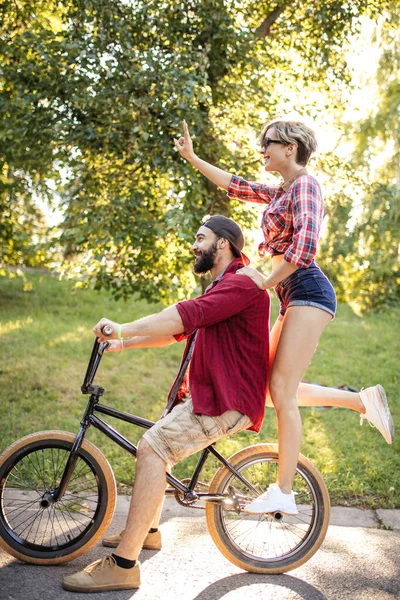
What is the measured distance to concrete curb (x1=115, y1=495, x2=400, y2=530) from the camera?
4086mm

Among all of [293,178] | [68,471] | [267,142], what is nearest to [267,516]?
[68,471]

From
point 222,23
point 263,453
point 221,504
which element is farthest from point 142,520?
point 222,23

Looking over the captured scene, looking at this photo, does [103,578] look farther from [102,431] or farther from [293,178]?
[293,178]

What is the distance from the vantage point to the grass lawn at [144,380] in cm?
492

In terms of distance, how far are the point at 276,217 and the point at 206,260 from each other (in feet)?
1.54

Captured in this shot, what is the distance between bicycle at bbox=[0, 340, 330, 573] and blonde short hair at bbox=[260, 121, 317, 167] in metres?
1.38

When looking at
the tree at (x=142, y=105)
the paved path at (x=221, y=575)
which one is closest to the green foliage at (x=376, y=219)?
the tree at (x=142, y=105)

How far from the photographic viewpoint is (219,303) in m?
2.99

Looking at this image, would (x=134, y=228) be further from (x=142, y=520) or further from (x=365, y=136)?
(x=365, y=136)

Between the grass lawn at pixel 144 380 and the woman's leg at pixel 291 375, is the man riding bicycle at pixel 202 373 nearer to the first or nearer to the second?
the woman's leg at pixel 291 375

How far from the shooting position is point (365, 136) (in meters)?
11.2

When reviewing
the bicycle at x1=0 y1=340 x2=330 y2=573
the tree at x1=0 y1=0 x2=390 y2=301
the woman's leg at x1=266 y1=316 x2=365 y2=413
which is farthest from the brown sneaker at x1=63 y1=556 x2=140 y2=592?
the tree at x1=0 y1=0 x2=390 y2=301

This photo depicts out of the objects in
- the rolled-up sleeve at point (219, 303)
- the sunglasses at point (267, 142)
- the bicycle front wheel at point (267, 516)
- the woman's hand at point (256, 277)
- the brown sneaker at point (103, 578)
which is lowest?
the brown sneaker at point (103, 578)

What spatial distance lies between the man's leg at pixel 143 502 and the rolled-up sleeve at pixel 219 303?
24.1 inches
